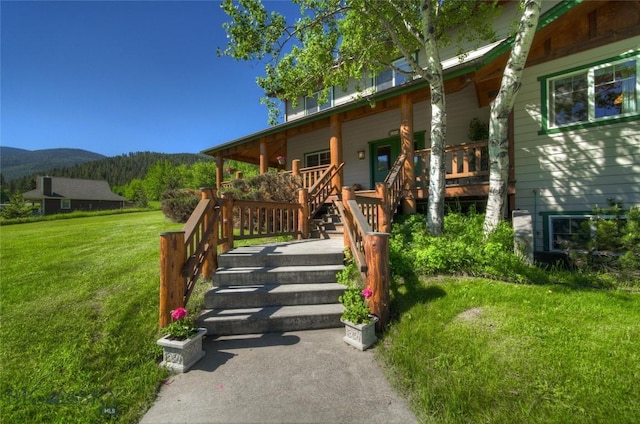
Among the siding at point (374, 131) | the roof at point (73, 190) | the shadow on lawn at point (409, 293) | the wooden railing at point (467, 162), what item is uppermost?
the roof at point (73, 190)

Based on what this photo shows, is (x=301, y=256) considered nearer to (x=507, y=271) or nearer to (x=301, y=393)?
(x=301, y=393)

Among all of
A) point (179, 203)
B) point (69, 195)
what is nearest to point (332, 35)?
point (179, 203)

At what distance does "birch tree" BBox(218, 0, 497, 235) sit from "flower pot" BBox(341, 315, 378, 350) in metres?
3.52

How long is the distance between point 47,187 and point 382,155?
203 ft

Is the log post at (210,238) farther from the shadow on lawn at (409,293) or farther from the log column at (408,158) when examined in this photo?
the log column at (408,158)

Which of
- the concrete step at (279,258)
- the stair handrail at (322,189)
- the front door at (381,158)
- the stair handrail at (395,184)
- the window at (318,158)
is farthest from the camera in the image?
the window at (318,158)

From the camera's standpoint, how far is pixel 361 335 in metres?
3.34

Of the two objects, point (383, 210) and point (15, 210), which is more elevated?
point (15, 210)

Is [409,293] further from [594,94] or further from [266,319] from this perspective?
[594,94]

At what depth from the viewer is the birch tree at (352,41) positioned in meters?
6.33

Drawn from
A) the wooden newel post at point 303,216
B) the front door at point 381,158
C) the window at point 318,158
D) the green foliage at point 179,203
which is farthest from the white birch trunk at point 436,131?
the green foliage at point 179,203

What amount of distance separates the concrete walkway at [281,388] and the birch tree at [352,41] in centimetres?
422

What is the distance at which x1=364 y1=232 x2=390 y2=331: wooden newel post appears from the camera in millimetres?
3727

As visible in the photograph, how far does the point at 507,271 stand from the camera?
4734 mm
